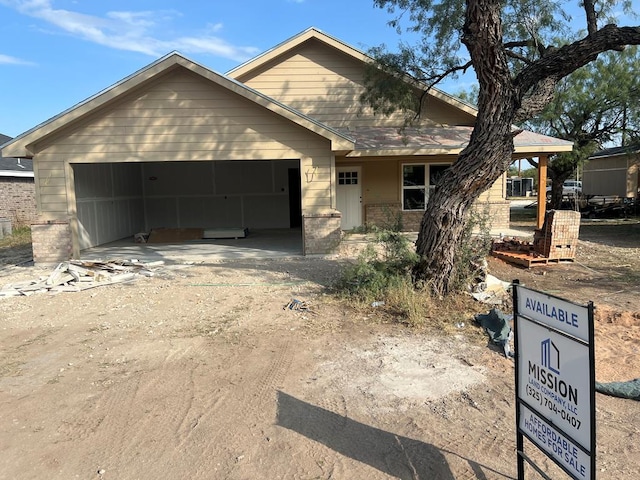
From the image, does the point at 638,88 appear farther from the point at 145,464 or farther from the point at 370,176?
the point at 145,464

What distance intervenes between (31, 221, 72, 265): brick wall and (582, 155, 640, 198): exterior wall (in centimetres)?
2553

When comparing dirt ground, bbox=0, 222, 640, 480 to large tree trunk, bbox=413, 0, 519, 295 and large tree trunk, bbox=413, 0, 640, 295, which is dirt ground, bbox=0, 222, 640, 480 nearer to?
large tree trunk, bbox=413, 0, 519, 295

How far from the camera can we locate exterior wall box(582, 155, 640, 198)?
26594 millimetres

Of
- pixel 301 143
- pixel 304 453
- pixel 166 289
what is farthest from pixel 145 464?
pixel 301 143

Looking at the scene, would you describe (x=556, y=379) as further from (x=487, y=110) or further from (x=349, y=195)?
(x=349, y=195)

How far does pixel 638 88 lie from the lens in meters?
19.5

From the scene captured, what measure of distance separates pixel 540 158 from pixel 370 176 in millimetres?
5252

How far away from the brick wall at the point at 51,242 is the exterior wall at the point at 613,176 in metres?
25.5

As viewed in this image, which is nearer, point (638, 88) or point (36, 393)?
point (36, 393)

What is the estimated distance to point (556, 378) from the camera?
105 inches

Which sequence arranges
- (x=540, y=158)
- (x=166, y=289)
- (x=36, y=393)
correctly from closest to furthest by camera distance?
(x=36, y=393) < (x=166, y=289) < (x=540, y=158)

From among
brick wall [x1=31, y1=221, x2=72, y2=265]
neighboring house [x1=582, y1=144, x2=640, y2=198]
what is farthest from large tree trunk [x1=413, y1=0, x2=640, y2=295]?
neighboring house [x1=582, y1=144, x2=640, y2=198]

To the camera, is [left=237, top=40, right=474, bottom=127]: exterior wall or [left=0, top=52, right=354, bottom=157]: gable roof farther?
[left=237, top=40, right=474, bottom=127]: exterior wall

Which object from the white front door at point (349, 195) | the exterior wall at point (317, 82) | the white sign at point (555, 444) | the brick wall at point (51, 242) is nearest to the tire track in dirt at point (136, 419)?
the white sign at point (555, 444)
